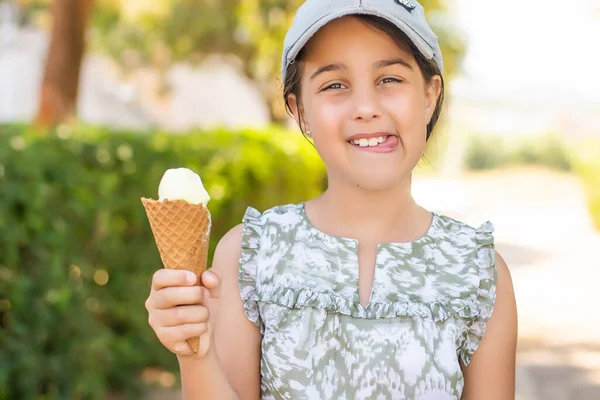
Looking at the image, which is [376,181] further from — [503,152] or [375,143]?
[503,152]

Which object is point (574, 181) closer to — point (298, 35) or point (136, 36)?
point (136, 36)

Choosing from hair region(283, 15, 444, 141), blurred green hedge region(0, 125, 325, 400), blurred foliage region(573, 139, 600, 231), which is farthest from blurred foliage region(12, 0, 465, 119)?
hair region(283, 15, 444, 141)

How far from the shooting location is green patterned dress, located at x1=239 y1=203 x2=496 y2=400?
75.3 inches

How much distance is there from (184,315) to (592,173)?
58.1 ft

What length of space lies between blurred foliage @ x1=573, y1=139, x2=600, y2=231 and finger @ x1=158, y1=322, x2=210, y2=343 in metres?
16.2

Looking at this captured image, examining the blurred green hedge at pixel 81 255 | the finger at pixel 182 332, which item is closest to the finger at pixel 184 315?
the finger at pixel 182 332

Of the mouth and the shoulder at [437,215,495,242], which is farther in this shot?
the shoulder at [437,215,495,242]

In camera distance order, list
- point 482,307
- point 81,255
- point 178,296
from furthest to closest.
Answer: point 81,255, point 482,307, point 178,296

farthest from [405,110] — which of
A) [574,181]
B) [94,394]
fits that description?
[574,181]

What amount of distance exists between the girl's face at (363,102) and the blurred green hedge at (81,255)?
92.5 inches

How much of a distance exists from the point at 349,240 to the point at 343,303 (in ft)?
0.57

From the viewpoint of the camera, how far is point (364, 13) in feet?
6.19

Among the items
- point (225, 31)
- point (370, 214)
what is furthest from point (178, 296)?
point (225, 31)

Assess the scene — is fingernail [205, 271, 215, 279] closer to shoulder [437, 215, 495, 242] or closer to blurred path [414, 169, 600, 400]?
shoulder [437, 215, 495, 242]
